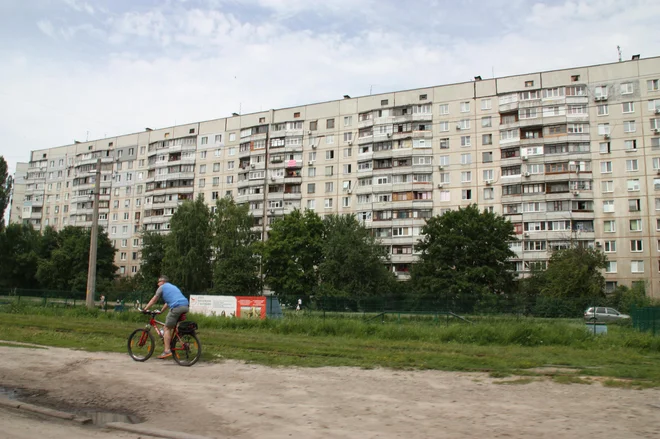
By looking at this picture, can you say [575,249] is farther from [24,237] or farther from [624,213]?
[24,237]

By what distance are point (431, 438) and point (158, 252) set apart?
252ft

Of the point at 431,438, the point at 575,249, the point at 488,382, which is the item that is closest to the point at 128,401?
the point at 431,438

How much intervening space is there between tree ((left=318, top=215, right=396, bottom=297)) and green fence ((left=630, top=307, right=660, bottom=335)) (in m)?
38.5

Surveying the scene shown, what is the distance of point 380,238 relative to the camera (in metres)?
71.7

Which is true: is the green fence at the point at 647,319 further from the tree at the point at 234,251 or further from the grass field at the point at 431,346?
the tree at the point at 234,251

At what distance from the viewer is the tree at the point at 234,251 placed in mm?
67625

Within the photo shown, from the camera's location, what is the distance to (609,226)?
62781mm

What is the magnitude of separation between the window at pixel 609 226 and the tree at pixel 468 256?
11821mm

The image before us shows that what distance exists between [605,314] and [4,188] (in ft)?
268

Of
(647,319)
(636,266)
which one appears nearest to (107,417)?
(647,319)

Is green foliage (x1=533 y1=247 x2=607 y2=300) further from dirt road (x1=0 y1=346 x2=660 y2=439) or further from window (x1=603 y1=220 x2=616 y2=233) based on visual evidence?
dirt road (x1=0 y1=346 x2=660 y2=439)

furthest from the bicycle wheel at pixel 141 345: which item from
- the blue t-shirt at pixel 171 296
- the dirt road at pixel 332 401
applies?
the blue t-shirt at pixel 171 296

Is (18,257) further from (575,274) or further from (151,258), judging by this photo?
(575,274)

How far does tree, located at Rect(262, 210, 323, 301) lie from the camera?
66.6m
